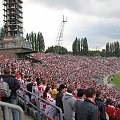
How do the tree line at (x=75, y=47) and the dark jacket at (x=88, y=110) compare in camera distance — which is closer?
the dark jacket at (x=88, y=110)

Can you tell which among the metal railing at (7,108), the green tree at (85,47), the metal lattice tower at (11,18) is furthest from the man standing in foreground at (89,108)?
the green tree at (85,47)

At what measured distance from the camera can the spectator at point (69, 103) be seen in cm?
715

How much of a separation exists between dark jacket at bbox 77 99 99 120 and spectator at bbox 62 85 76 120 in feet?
3.89

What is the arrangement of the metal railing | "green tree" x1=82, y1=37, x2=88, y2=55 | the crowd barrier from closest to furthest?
the metal railing → the crowd barrier → "green tree" x1=82, y1=37, x2=88, y2=55

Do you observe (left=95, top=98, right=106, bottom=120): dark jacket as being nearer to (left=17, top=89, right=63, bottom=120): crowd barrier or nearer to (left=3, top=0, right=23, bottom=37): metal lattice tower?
(left=17, top=89, right=63, bottom=120): crowd barrier

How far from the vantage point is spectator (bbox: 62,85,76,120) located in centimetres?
715

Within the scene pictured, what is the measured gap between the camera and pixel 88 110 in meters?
5.75

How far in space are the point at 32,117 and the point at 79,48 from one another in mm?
131815

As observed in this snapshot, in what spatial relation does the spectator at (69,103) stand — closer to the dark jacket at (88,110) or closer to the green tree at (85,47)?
the dark jacket at (88,110)

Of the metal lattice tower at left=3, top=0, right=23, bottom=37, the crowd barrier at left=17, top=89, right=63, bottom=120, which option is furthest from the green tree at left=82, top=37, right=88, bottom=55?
the crowd barrier at left=17, top=89, right=63, bottom=120

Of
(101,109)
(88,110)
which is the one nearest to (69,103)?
(101,109)

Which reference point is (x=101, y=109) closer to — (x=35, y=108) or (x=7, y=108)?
(x=35, y=108)

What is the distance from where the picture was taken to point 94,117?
5699 mm

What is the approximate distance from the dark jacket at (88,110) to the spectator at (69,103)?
1186mm
